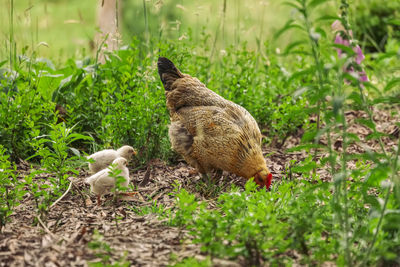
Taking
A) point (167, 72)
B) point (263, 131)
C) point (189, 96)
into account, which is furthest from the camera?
point (263, 131)

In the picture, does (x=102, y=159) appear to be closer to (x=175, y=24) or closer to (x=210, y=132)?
(x=210, y=132)

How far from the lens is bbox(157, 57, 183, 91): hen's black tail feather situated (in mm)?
4766

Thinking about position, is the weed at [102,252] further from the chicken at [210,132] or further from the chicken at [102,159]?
the chicken at [210,132]

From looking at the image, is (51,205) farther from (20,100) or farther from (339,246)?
(339,246)

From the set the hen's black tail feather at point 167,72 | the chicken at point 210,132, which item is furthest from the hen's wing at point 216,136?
the hen's black tail feather at point 167,72

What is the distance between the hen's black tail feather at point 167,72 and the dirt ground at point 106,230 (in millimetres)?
845

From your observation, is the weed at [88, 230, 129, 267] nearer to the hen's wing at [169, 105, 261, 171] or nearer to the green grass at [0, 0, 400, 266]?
the green grass at [0, 0, 400, 266]

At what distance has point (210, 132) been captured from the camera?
431 cm

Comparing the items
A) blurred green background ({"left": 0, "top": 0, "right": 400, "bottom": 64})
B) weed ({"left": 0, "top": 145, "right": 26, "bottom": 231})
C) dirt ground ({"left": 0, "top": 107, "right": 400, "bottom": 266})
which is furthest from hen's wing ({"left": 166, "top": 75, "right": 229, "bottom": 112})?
weed ({"left": 0, "top": 145, "right": 26, "bottom": 231})

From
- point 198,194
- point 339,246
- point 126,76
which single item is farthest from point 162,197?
point 339,246

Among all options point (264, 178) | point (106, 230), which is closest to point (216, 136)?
point (264, 178)

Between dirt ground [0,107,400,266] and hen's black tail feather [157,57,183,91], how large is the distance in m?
0.84

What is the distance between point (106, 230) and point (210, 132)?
1.44m

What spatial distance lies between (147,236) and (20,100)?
7.03 feet
